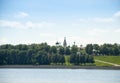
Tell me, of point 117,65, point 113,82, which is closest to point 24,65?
point 117,65

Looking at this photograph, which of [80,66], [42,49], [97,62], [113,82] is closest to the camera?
[113,82]

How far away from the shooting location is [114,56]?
11588 cm

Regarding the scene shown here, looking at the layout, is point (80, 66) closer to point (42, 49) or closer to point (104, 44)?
point (42, 49)

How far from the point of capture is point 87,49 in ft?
394

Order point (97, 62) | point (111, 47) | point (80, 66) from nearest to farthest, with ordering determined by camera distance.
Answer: point (80, 66) → point (97, 62) → point (111, 47)

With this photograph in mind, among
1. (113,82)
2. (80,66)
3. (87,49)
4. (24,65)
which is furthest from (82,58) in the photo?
(113,82)

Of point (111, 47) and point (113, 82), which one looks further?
point (111, 47)

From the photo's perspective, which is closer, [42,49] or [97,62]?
[97,62]

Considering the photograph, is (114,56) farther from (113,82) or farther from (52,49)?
(113,82)

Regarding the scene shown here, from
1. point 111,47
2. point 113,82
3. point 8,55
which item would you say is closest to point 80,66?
point 8,55

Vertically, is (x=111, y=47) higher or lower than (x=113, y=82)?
higher

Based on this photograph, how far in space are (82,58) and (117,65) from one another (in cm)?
760

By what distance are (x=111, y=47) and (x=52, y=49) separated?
15.2m

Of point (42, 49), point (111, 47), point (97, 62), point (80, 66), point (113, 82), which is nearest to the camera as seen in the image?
point (113, 82)
